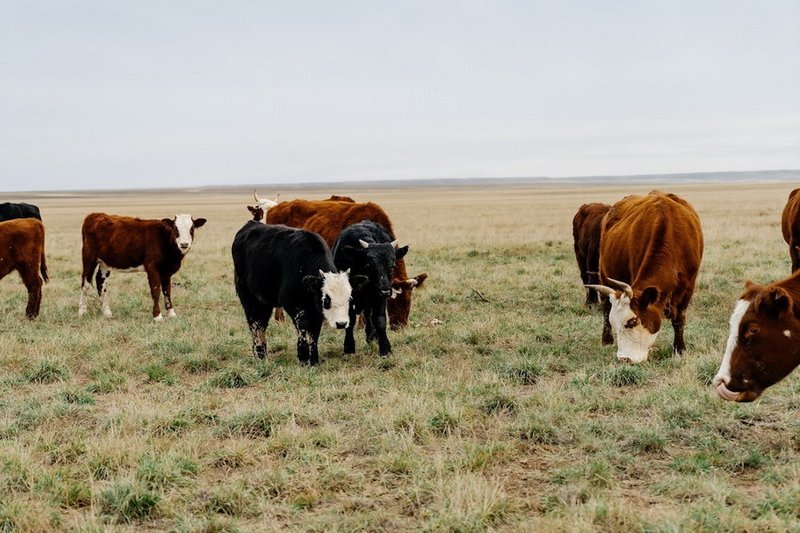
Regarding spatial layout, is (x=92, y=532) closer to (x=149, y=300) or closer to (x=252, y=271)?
(x=252, y=271)

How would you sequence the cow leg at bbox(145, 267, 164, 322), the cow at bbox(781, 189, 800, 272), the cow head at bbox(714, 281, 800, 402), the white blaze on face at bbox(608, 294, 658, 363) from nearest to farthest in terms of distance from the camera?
the cow head at bbox(714, 281, 800, 402) → the white blaze on face at bbox(608, 294, 658, 363) → the cow at bbox(781, 189, 800, 272) → the cow leg at bbox(145, 267, 164, 322)

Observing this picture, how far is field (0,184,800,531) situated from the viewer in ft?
14.8

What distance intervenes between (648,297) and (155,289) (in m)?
8.66

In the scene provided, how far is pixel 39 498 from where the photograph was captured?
4801mm

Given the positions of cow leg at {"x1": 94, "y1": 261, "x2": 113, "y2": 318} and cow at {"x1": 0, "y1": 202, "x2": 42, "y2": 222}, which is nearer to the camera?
cow leg at {"x1": 94, "y1": 261, "x2": 113, "y2": 318}

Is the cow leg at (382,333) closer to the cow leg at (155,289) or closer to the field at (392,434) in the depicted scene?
the field at (392,434)

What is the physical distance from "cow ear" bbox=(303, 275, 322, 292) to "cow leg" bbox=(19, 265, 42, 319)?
666 cm

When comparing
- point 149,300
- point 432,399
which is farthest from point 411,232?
point 432,399

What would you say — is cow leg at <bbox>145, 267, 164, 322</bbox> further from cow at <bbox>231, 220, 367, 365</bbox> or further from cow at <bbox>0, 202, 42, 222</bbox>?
cow at <bbox>0, 202, 42, 222</bbox>

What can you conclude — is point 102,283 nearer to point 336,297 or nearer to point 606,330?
point 336,297

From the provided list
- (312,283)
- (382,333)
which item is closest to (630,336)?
(382,333)

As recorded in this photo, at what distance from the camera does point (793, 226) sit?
10703 mm

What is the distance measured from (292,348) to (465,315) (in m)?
3.32

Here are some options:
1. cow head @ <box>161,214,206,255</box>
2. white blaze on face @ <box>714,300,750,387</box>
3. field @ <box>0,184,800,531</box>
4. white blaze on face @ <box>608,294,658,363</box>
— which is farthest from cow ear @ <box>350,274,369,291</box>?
cow head @ <box>161,214,206,255</box>
